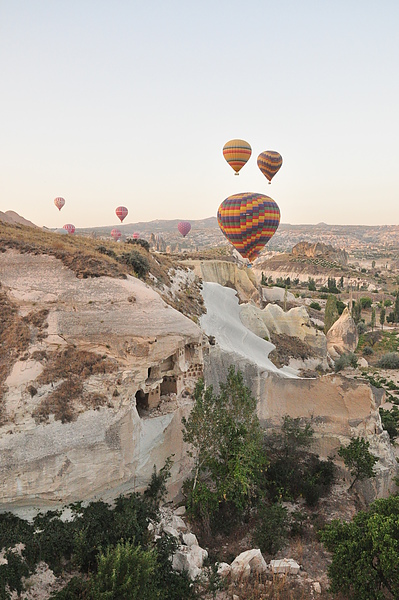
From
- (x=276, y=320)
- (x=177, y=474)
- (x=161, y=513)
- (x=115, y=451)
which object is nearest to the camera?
(x=115, y=451)

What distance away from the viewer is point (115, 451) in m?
9.98

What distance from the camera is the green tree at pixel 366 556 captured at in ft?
25.3

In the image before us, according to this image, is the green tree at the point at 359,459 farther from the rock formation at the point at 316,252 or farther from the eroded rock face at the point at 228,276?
the rock formation at the point at 316,252

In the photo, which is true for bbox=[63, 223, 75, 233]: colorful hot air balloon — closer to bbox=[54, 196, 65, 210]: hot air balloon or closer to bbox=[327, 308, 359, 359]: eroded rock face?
bbox=[54, 196, 65, 210]: hot air balloon

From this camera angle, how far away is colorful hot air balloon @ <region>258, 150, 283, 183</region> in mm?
36719

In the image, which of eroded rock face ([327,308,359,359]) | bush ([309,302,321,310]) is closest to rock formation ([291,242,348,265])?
bush ([309,302,321,310])

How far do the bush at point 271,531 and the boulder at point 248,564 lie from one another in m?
0.83

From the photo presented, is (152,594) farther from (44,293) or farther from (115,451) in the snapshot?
(44,293)

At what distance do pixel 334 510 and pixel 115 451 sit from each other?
6684 millimetres

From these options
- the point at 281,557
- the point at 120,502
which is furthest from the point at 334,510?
the point at 120,502

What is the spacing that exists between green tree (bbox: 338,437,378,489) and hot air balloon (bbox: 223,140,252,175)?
25646mm

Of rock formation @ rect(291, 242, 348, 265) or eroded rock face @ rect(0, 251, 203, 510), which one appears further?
rock formation @ rect(291, 242, 348, 265)

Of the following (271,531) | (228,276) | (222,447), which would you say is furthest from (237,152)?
(271,531)

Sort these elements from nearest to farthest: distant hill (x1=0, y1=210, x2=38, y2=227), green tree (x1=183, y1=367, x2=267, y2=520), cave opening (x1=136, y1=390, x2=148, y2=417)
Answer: green tree (x1=183, y1=367, x2=267, y2=520)
cave opening (x1=136, y1=390, x2=148, y2=417)
distant hill (x1=0, y1=210, x2=38, y2=227)
